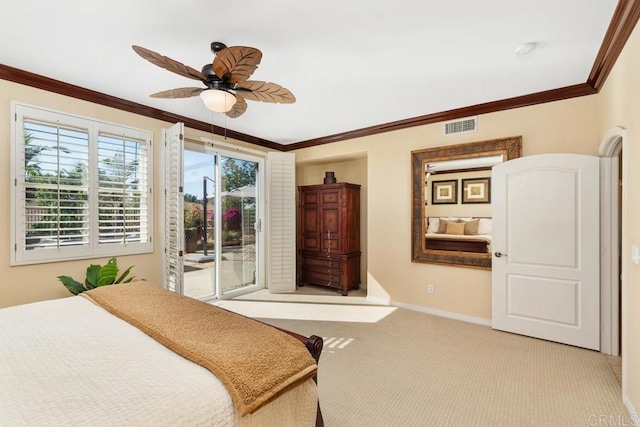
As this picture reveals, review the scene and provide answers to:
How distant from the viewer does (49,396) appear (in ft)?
3.35

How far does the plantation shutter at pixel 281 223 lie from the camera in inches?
199

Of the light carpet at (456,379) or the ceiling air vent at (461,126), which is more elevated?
the ceiling air vent at (461,126)

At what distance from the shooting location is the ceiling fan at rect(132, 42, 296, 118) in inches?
73.0

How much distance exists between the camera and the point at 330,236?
5082mm

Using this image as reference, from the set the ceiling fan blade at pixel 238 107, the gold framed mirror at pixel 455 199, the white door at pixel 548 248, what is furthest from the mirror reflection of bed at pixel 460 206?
the ceiling fan blade at pixel 238 107

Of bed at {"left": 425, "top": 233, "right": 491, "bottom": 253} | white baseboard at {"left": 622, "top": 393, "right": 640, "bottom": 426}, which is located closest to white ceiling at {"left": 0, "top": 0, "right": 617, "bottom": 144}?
bed at {"left": 425, "top": 233, "right": 491, "bottom": 253}

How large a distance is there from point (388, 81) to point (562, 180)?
197 cm

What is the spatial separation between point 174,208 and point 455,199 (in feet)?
11.2

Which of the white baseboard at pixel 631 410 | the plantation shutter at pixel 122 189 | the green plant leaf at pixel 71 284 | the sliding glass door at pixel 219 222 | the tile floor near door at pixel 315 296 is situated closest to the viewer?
the white baseboard at pixel 631 410

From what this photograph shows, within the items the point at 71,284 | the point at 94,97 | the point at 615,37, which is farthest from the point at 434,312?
the point at 94,97

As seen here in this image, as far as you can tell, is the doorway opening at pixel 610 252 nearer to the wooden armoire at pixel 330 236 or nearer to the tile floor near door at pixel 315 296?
the tile floor near door at pixel 315 296

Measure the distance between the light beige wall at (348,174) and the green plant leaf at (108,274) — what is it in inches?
135

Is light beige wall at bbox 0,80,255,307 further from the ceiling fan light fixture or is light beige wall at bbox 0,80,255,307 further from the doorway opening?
the doorway opening

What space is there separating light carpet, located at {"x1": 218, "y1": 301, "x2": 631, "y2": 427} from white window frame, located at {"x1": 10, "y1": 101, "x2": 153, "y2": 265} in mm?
2303
